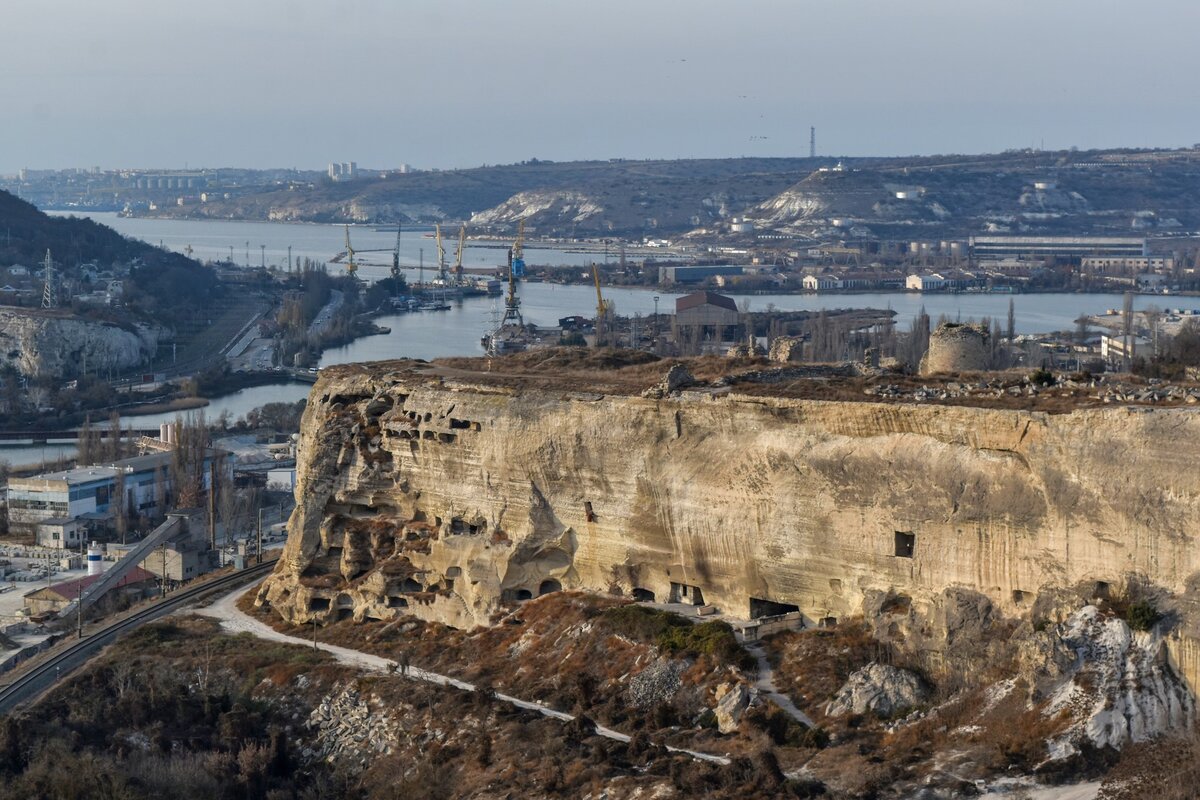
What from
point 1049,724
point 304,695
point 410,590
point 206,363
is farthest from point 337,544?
point 206,363

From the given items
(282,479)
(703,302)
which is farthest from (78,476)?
(703,302)

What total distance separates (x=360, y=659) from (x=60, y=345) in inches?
2176

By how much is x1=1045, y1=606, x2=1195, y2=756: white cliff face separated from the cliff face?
84 centimetres

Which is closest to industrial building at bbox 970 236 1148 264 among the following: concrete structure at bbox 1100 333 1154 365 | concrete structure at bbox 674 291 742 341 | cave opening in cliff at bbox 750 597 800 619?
concrete structure at bbox 674 291 742 341

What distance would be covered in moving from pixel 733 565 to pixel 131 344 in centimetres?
6279

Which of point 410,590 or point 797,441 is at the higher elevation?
point 797,441

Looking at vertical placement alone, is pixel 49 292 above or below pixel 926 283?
above

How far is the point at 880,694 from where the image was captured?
23031 millimetres

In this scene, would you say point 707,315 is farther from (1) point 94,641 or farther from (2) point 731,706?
(2) point 731,706

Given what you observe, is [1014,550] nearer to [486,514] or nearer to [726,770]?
[726,770]

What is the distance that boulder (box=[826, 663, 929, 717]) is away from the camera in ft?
75.2

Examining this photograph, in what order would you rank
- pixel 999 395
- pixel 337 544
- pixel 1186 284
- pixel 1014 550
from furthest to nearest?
pixel 1186 284, pixel 337 544, pixel 999 395, pixel 1014 550

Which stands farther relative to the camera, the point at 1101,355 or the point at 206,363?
the point at 206,363

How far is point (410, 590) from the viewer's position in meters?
30.8
